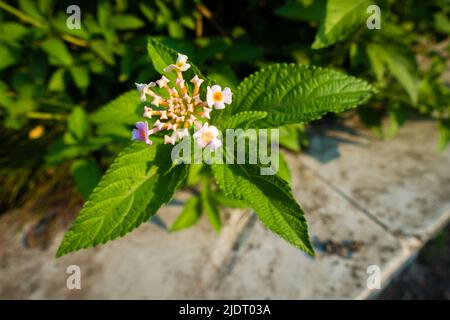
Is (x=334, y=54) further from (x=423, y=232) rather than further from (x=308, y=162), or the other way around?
(x=423, y=232)

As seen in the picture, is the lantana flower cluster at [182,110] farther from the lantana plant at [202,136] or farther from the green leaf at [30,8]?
the green leaf at [30,8]

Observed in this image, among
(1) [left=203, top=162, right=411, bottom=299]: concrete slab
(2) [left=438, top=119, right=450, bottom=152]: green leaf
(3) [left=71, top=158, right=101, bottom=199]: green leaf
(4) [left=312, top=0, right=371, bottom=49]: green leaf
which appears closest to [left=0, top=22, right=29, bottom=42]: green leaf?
(3) [left=71, top=158, right=101, bottom=199]: green leaf

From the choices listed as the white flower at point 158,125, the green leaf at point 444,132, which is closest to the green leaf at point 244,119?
the white flower at point 158,125

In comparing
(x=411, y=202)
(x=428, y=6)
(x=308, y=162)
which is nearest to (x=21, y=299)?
(x=308, y=162)

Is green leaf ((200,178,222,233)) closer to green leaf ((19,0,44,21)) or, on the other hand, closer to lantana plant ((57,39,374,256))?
lantana plant ((57,39,374,256))

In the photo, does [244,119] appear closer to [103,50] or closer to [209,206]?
[209,206]

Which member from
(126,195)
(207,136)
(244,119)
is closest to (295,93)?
(244,119)
